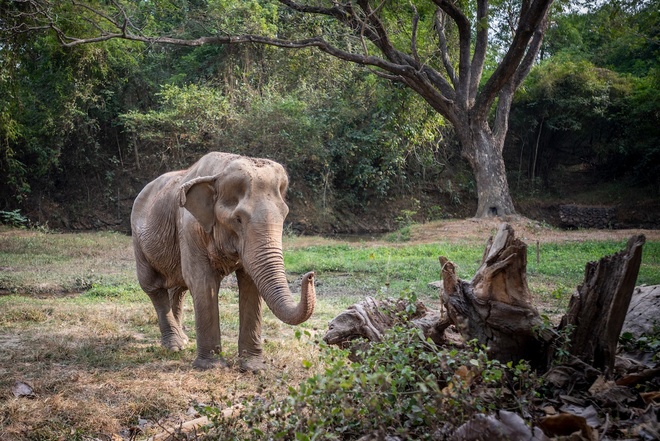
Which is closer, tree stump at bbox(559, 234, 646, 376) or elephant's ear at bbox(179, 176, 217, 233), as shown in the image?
tree stump at bbox(559, 234, 646, 376)

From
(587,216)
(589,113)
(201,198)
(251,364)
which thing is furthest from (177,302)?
(589,113)

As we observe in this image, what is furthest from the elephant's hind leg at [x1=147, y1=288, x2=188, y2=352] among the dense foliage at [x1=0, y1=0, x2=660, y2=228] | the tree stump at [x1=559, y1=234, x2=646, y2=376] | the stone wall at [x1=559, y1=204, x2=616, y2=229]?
the stone wall at [x1=559, y1=204, x2=616, y2=229]

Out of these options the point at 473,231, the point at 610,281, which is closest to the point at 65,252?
the point at 473,231

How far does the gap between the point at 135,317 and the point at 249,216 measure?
3743mm

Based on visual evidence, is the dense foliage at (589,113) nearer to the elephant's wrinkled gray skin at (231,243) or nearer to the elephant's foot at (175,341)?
the elephant's wrinkled gray skin at (231,243)

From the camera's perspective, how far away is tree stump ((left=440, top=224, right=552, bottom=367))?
158 inches

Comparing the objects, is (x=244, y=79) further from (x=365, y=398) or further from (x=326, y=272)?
(x=365, y=398)

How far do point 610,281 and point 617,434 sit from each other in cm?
100

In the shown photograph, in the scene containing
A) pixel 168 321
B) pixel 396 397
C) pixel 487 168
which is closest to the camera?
pixel 396 397

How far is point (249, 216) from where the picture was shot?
241 inches

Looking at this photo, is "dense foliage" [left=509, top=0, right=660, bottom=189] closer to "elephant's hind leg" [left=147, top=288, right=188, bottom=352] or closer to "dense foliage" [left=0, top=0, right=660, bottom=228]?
"dense foliage" [left=0, top=0, right=660, bottom=228]

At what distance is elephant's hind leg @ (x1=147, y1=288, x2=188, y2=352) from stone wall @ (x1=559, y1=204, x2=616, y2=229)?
66.1 feet

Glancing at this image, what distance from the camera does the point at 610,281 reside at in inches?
145

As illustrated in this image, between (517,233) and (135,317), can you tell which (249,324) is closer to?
(135,317)
